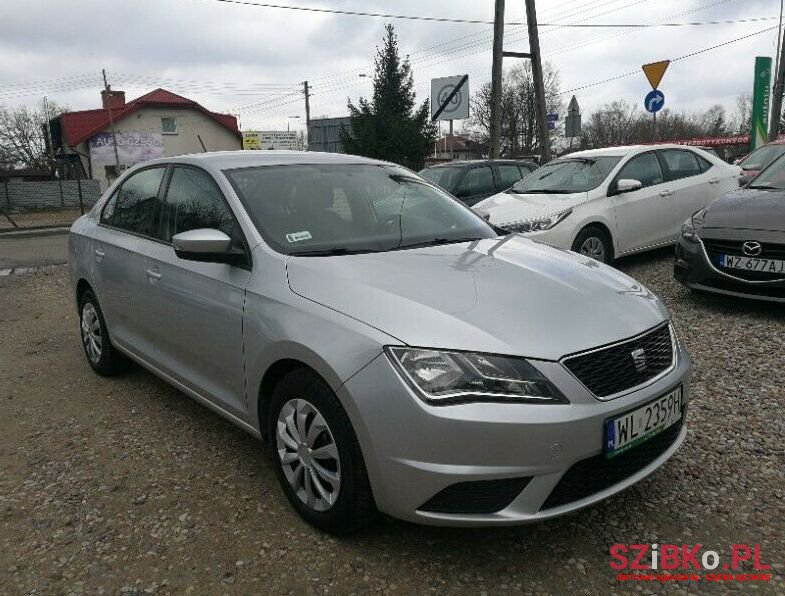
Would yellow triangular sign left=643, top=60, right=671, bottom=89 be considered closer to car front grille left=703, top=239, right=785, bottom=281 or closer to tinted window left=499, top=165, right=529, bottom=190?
tinted window left=499, top=165, right=529, bottom=190

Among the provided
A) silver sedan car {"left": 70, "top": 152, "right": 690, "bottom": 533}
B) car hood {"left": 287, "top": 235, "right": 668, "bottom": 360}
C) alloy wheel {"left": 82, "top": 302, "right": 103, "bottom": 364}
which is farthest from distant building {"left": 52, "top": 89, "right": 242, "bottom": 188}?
car hood {"left": 287, "top": 235, "right": 668, "bottom": 360}

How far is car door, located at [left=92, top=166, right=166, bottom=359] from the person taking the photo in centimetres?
383

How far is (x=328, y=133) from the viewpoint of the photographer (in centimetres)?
3303

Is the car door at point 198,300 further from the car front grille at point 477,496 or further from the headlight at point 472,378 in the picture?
the car front grille at point 477,496

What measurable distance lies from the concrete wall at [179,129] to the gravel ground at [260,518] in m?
39.2

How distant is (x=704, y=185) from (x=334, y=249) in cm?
695

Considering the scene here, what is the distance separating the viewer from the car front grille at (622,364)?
2.22 metres

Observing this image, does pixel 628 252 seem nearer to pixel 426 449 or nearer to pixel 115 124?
pixel 426 449

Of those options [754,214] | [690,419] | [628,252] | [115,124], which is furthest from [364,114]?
[690,419]

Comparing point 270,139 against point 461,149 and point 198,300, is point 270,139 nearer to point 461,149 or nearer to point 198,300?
point 461,149

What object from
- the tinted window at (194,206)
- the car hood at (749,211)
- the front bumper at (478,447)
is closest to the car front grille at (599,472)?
the front bumper at (478,447)

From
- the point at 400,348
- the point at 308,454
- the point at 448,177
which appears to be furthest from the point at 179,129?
the point at 400,348

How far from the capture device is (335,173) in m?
3.54

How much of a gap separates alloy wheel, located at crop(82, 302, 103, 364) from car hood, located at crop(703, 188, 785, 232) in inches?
199
